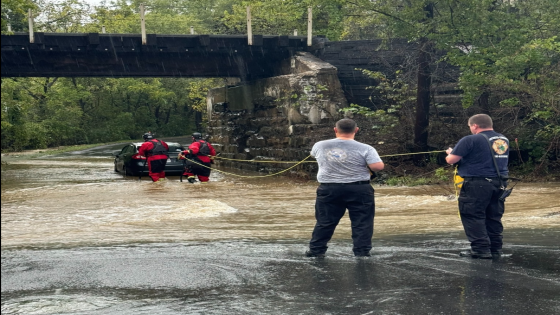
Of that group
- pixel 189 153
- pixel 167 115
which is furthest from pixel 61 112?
pixel 189 153

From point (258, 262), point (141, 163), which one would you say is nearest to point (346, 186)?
point (258, 262)

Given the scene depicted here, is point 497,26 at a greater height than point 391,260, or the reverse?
point 497,26

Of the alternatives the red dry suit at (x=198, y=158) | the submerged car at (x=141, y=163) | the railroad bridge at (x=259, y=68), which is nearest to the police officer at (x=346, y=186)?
the red dry suit at (x=198, y=158)

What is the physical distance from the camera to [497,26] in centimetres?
1770

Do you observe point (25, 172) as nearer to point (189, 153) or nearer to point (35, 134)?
point (189, 153)

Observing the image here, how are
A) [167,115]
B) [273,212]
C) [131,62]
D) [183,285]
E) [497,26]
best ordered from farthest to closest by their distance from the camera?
[167,115], [131,62], [497,26], [273,212], [183,285]

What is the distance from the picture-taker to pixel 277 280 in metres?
6.51

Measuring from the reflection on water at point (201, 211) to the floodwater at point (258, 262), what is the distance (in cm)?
4

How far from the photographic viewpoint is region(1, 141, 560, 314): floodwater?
5.62 meters

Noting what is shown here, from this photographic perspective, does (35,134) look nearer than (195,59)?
No

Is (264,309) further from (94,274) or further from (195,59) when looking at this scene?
(195,59)

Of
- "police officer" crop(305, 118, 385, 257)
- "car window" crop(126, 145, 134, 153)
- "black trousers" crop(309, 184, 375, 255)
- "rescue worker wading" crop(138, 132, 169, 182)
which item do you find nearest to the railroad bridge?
"car window" crop(126, 145, 134, 153)

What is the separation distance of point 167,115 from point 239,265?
211 feet

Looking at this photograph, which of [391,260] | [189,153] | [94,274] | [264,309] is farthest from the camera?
[189,153]
